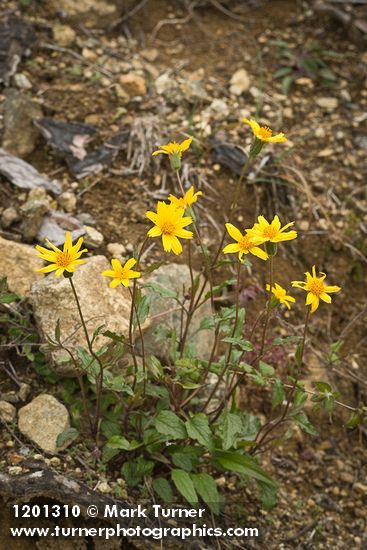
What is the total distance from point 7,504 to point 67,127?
216 cm

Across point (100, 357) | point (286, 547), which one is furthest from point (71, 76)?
point (286, 547)

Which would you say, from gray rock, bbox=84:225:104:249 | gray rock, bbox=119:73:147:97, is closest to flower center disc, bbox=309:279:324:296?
gray rock, bbox=84:225:104:249

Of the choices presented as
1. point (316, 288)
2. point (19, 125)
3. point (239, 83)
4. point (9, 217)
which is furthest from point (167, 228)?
point (239, 83)

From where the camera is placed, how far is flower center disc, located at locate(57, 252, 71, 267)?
2.29 m

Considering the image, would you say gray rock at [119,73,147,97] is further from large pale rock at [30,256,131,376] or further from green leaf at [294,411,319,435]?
green leaf at [294,411,319,435]

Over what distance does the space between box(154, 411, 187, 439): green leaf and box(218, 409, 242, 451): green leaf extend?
0.16 meters

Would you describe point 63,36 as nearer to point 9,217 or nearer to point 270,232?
point 9,217

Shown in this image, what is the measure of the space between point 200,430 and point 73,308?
759mm

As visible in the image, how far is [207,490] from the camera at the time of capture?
2678mm

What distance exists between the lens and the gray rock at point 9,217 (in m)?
3.24

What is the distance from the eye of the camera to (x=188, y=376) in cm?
275

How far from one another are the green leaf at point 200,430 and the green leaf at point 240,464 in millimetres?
172

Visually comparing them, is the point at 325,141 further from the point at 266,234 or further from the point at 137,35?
the point at 266,234

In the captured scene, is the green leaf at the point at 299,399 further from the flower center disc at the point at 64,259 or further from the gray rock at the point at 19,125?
the gray rock at the point at 19,125
